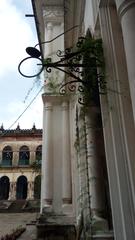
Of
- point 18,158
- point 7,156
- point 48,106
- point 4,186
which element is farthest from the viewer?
point 18,158

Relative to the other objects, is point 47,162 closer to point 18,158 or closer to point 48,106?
point 48,106

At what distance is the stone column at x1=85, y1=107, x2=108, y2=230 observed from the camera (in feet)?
11.7

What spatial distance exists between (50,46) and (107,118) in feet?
18.8

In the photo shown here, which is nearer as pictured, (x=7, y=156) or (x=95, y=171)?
(x=95, y=171)

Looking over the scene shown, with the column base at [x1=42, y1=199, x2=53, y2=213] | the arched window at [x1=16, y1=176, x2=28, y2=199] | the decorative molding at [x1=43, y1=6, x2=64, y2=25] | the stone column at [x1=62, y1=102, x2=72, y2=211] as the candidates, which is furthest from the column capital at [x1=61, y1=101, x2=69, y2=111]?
the arched window at [x1=16, y1=176, x2=28, y2=199]

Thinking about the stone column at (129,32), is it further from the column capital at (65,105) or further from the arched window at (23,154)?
the arched window at (23,154)

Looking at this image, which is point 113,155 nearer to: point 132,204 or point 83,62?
point 132,204

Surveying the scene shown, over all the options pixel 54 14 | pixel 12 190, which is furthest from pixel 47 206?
pixel 12 190

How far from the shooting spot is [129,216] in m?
2.27

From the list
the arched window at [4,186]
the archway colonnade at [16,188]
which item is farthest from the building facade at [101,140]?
the arched window at [4,186]

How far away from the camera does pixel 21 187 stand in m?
31.1

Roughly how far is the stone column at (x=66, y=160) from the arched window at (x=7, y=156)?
84.8 feet

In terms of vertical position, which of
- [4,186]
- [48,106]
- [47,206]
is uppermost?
[48,106]

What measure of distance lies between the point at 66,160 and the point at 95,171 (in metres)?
2.45
